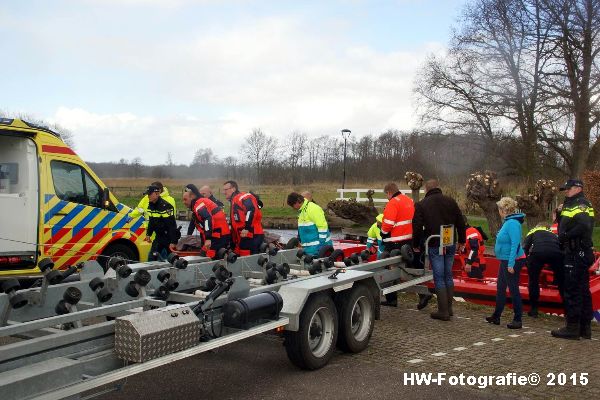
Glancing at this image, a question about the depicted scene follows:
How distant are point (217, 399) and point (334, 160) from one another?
65946 mm

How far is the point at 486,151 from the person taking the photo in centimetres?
2842

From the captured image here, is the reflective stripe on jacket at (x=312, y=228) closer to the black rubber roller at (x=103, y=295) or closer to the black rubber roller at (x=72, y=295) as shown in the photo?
the black rubber roller at (x=103, y=295)

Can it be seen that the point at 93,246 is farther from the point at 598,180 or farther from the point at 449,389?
the point at 598,180

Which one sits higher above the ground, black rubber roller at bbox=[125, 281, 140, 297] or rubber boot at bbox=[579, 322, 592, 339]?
black rubber roller at bbox=[125, 281, 140, 297]

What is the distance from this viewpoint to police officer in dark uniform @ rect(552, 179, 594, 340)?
7.23 m

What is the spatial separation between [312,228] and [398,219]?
1378 mm

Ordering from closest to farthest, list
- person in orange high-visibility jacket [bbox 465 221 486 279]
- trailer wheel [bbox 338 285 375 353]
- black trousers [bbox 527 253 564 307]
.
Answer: trailer wheel [bbox 338 285 375 353] → black trousers [bbox 527 253 564 307] → person in orange high-visibility jacket [bbox 465 221 486 279]

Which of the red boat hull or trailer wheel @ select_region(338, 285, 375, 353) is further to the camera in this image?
the red boat hull

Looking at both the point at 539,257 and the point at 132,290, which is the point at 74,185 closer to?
the point at 132,290

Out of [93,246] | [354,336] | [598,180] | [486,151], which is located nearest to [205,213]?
[93,246]

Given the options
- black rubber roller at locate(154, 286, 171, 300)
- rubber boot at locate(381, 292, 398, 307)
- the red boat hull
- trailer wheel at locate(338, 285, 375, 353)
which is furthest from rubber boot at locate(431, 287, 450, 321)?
black rubber roller at locate(154, 286, 171, 300)

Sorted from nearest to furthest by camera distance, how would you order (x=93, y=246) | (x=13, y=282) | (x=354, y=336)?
(x=13, y=282) < (x=354, y=336) < (x=93, y=246)

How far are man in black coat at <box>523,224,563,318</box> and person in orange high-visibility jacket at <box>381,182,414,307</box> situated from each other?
5.54 feet

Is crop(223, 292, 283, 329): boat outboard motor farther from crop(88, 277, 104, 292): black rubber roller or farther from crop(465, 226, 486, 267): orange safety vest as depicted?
crop(465, 226, 486, 267): orange safety vest
